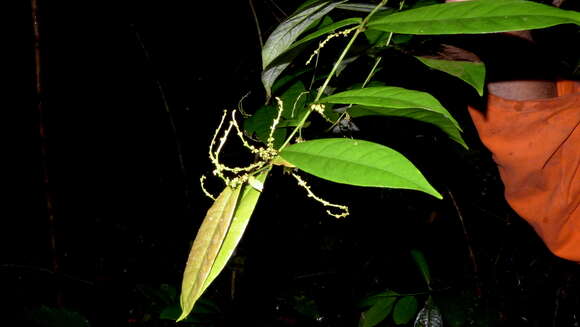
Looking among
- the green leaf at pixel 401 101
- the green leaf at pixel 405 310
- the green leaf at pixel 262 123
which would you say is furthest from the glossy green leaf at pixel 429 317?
the green leaf at pixel 401 101

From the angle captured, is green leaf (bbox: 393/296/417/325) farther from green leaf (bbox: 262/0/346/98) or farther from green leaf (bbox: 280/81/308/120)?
green leaf (bbox: 262/0/346/98)

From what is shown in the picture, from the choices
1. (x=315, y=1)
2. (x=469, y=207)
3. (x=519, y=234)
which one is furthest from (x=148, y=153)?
(x=315, y=1)

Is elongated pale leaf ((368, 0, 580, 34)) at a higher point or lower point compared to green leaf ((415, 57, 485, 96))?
higher

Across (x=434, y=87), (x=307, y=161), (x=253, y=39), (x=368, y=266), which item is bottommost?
(x=368, y=266)

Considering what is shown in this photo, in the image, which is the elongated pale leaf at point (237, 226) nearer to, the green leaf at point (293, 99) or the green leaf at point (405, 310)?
the green leaf at point (293, 99)

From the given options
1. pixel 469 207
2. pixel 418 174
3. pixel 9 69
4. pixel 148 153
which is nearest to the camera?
pixel 418 174

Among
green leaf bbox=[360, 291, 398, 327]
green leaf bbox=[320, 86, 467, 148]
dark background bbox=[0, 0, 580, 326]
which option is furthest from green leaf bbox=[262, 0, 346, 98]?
green leaf bbox=[360, 291, 398, 327]

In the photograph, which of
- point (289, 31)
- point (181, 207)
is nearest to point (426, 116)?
point (289, 31)

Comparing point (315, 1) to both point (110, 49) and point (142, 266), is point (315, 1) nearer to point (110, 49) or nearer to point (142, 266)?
point (110, 49)
